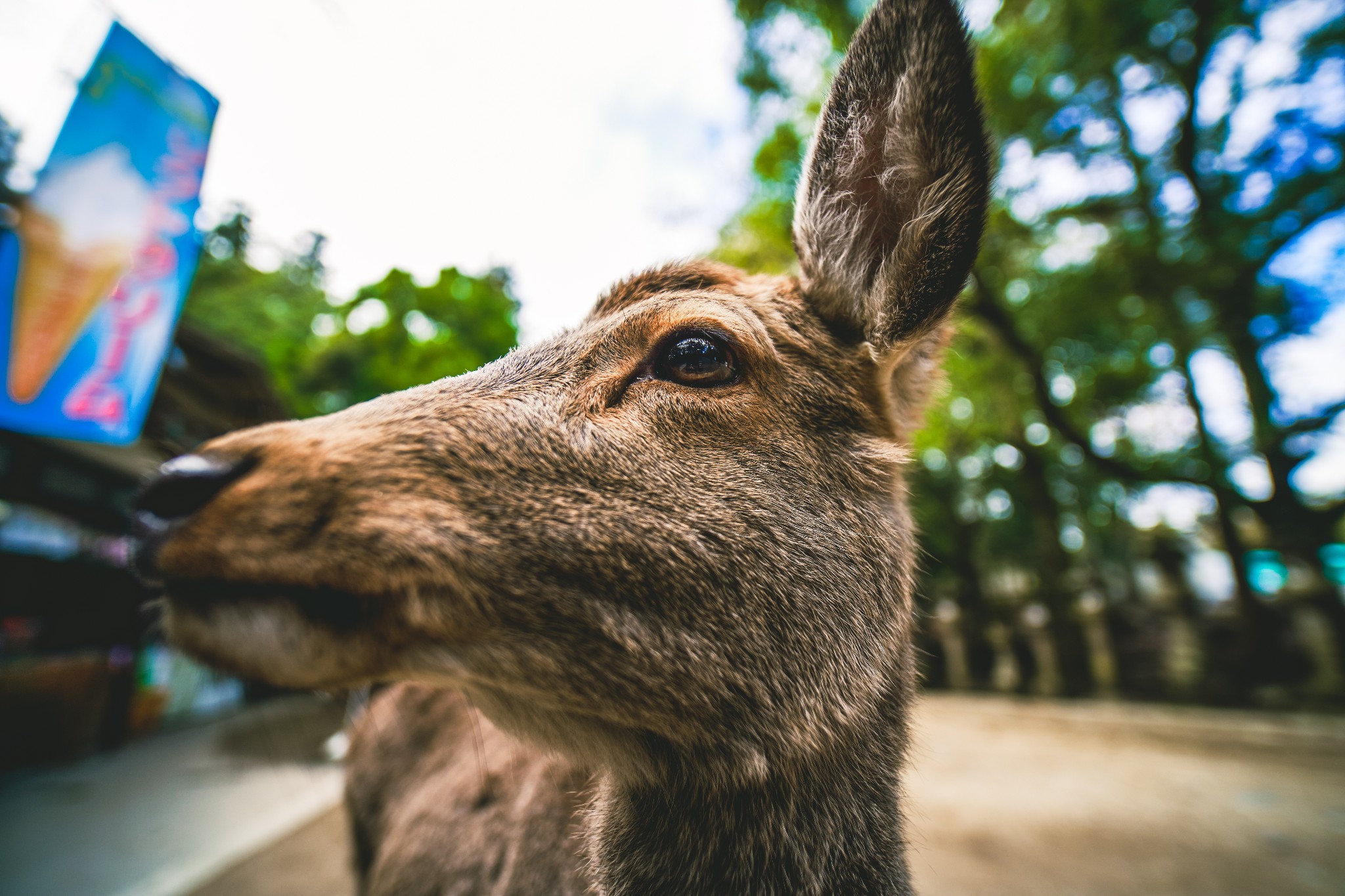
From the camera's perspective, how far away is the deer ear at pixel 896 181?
5.09 feet

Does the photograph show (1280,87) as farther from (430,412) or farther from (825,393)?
(430,412)

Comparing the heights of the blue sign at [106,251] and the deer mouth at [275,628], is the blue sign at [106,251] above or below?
above

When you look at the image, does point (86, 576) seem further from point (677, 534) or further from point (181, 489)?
point (677, 534)

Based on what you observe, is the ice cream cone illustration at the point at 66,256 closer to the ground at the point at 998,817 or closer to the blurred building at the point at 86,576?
the blurred building at the point at 86,576

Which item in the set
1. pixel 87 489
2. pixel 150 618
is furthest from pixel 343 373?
pixel 150 618

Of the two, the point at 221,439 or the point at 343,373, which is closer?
the point at 221,439

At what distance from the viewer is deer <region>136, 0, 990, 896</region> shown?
1006 millimetres

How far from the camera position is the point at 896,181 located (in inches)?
69.3

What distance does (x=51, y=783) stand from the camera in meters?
6.28

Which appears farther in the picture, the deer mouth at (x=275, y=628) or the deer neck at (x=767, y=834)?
the deer neck at (x=767, y=834)

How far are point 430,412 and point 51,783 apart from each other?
9179mm

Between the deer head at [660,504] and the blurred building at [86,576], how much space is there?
5.20m

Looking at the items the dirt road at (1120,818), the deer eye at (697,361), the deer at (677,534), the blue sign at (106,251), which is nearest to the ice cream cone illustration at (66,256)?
the blue sign at (106,251)

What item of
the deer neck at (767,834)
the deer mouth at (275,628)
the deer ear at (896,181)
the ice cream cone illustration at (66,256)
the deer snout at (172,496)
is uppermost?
the ice cream cone illustration at (66,256)
